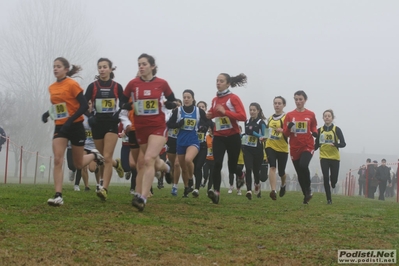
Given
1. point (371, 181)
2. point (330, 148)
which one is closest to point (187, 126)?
point (330, 148)

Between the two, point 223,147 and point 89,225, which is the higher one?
point 223,147

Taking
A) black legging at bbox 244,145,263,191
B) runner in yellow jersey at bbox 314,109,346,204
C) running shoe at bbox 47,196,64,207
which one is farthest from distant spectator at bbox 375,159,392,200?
running shoe at bbox 47,196,64,207

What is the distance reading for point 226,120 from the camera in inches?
424

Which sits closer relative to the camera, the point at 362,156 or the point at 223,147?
the point at 223,147

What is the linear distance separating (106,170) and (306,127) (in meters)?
4.69

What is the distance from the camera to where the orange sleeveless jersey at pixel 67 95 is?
9109 mm

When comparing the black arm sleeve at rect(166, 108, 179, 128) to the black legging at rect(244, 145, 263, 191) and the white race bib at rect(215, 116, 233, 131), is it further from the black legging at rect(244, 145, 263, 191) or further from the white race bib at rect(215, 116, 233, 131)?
the black legging at rect(244, 145, 263, 191)

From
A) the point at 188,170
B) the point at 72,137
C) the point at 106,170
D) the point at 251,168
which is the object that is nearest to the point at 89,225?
the point at 72,137

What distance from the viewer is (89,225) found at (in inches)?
279

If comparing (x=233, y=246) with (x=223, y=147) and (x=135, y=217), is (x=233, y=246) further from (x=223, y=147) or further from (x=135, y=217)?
(x=223, y=147)

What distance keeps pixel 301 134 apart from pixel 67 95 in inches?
218

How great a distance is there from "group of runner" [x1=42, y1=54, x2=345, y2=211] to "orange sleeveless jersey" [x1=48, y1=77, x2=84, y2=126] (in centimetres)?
2

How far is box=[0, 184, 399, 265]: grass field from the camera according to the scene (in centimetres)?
554

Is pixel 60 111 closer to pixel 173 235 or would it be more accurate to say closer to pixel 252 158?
pixel 173 235
